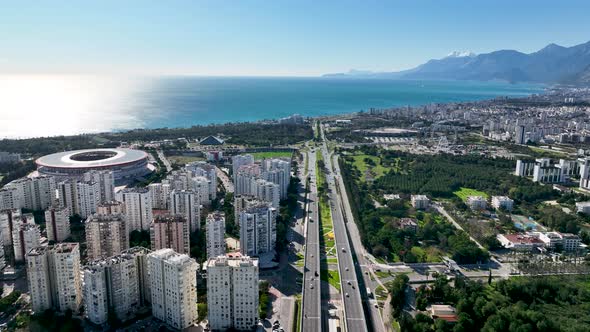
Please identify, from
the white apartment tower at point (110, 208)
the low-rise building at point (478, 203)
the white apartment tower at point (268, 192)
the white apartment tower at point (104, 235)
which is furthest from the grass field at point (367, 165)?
the white apartment tower at point (104, 235)

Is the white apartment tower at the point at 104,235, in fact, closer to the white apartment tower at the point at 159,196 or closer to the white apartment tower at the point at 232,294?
the white apartment tower at the point at 159,196

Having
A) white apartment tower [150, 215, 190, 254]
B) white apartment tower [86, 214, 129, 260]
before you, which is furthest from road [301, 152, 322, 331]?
white apartment tower [86, 214, 129, 260]

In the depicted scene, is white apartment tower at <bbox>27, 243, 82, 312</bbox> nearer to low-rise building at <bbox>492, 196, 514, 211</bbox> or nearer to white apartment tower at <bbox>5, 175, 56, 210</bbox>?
white apartment tower at <bbox>5, 175, 56, 210</bbox>

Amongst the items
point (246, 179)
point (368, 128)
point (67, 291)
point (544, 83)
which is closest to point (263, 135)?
point (368, 128)

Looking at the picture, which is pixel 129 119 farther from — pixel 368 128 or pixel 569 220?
pixel 569 220

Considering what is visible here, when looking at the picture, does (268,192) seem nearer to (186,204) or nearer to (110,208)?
(186,204)
